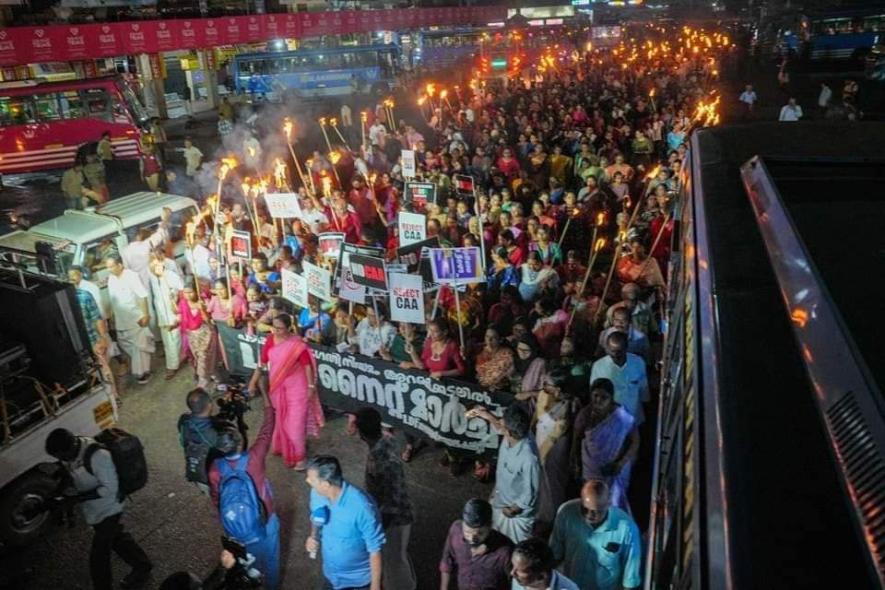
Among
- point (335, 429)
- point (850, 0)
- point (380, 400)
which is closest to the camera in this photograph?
point (380, 400)

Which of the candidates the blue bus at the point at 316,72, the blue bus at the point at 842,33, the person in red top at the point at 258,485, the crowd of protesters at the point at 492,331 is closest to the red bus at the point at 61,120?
the crowd of protesters at the point at 492,331

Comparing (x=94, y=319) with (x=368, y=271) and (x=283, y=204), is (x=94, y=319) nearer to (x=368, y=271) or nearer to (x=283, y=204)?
(x=283, y=204)

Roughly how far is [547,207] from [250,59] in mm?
27990

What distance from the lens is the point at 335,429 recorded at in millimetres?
7586

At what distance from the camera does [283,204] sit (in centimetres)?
998

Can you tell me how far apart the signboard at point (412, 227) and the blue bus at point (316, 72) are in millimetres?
27414

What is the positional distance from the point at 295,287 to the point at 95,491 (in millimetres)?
3396

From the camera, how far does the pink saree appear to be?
6434mm

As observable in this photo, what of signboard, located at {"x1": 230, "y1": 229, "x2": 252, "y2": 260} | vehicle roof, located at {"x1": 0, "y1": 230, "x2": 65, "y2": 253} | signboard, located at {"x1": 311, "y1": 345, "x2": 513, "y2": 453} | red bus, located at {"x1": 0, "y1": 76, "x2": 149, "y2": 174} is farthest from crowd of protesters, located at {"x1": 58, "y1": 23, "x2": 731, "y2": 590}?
red bus, located at {"x1": 0, "y1": 76, "x2": 149, "y2": 174}

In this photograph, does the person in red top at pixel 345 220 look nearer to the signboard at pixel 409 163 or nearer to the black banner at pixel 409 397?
the signboard at pixel 409 163

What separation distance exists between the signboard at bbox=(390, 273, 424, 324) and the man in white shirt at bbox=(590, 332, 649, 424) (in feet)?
6.99

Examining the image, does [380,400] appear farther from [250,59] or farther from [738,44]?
[738,44]

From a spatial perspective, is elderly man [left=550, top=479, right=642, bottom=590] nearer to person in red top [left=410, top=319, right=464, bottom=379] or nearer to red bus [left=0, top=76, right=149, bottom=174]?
person in red top [left=410, top=319, right=464, bottom=379]

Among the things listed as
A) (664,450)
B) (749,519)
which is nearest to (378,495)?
(664,450)
